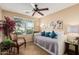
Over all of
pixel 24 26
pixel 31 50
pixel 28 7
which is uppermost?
pixel 28 7

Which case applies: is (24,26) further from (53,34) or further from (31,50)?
(53,34)

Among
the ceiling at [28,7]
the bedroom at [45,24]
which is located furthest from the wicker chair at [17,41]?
the ceiling at [28,7]

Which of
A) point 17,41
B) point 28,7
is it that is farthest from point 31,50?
point 28,7

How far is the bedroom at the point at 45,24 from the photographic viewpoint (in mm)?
1753

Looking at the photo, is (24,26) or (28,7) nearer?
(28,7)

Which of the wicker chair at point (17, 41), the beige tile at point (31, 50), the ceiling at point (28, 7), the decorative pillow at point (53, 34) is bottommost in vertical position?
the beige tile at point (31, 50)

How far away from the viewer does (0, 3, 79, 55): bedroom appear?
1.75 meters

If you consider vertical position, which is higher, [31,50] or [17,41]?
[17,41]

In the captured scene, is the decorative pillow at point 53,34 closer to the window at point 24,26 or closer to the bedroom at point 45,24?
the bedroom at point 45,24

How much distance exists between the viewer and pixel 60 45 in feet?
5.89

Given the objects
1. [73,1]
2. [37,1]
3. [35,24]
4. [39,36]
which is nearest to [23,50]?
[39,36]

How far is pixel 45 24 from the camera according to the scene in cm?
191

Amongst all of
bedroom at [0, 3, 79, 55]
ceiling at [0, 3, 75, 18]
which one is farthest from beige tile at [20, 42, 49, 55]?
ceiling at [0, 3, 75, 18]
